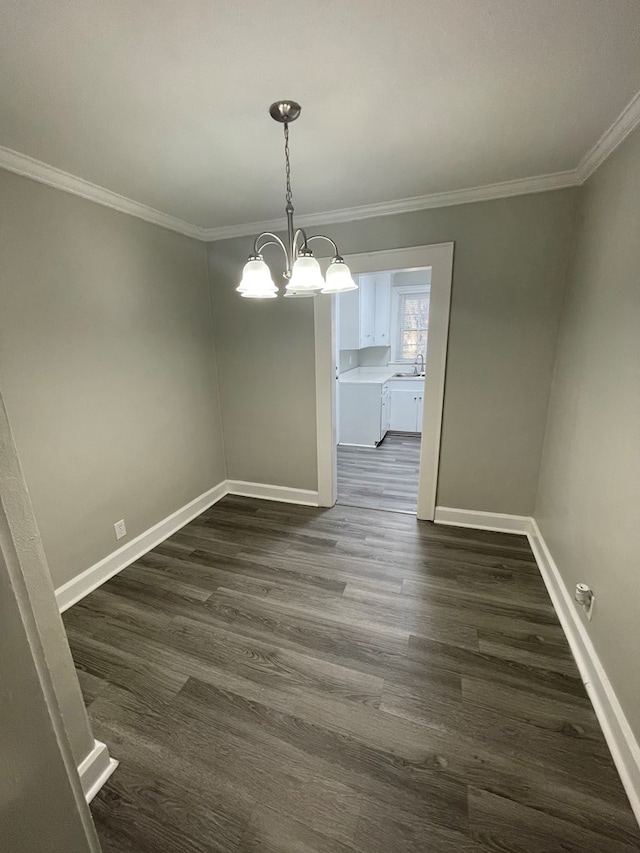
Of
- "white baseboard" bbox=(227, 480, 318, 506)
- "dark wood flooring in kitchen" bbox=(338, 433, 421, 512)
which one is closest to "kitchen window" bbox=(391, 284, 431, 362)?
"dark wood flooring in kitchen" bbox=(338, 433, 421, 512)

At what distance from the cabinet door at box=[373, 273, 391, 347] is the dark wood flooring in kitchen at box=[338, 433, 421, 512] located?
1.69 m

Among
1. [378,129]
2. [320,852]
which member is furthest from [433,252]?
[320,852]

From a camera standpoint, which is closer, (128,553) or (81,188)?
(81,188)

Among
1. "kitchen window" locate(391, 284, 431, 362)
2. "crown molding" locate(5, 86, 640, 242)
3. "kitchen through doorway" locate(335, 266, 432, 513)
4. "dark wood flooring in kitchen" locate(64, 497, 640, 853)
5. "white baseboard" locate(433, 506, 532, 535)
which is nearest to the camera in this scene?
"dark wood flooring in kitchen" locate(64, 497, 640, 853)

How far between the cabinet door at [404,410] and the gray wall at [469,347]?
104 inches

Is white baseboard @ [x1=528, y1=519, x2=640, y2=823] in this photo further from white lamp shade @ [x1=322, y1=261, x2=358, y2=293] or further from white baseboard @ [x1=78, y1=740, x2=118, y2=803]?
white lamp shade @ [x1=322, y1=261, x2=358, y2=293]

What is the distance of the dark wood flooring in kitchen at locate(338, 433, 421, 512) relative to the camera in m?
3.39

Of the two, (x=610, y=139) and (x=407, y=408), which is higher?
(x=610, y=139)

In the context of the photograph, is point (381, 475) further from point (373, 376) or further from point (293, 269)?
point (293, 269)

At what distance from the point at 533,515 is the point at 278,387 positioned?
7.74ft

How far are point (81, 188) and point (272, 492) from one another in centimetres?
269

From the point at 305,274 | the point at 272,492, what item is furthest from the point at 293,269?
the point at 272,492

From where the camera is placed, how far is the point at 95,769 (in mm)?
1238

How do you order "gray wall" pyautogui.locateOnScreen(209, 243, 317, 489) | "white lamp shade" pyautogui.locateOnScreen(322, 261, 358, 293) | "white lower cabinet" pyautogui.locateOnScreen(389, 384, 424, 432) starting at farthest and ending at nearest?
"white lower cabinet" pyautogui.locateOnScreen(389, 384, 424, 432) < "gray wall" pyautogui.locateOnScreen(209, 243, 317, 489) < "white lamp shade" pyautogui.locateOnScreen(322, 261, 358, 293)
